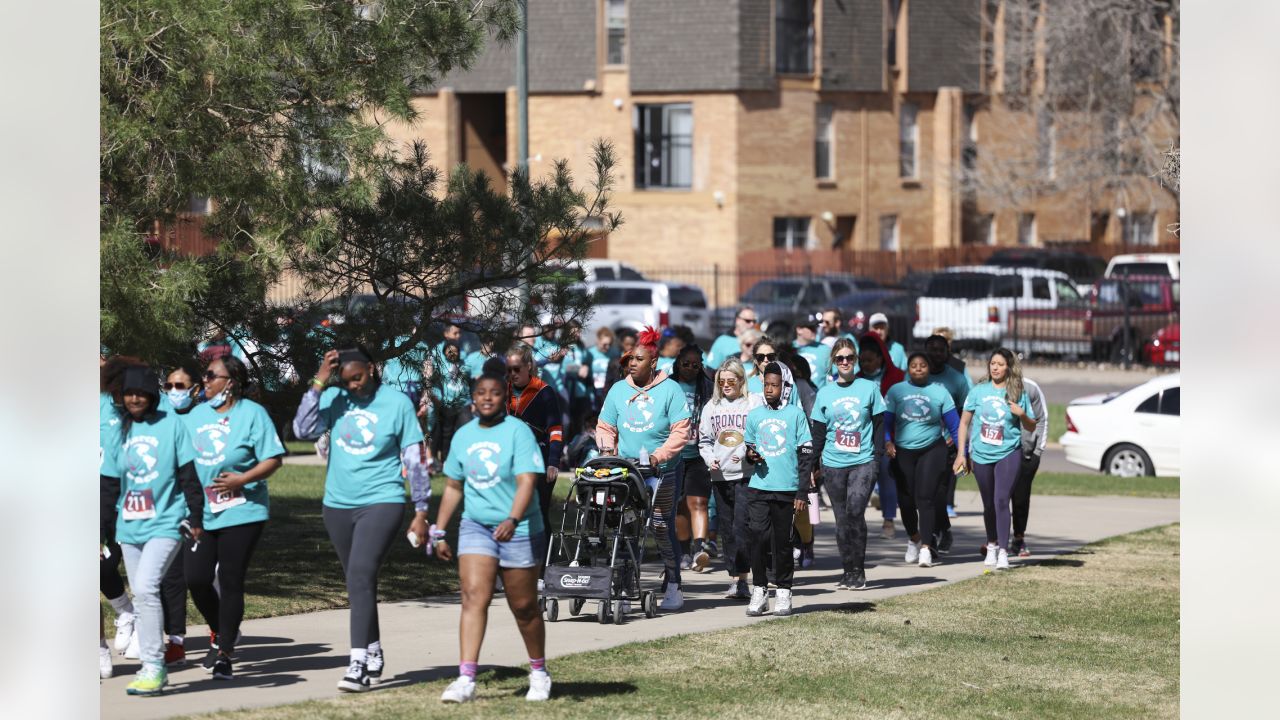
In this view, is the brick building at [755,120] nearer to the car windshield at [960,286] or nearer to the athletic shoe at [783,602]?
the car windshield at [960,286]

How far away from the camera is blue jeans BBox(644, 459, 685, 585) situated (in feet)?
41.2

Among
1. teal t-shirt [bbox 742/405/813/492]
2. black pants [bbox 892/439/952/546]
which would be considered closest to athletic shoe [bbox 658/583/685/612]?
teal t-shirt [bbox 742/405/813/492]

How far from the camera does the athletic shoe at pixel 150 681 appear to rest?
9.45 metres

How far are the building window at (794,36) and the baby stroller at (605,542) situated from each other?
37.9m

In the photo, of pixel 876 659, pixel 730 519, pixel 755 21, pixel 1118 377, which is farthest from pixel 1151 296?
pixel 876 659

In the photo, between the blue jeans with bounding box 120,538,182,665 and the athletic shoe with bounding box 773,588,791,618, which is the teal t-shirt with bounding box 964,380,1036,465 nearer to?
the athletic shoe with bounding box 773,588,791,618

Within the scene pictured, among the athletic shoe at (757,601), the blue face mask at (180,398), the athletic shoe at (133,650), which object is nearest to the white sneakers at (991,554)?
the athletic shoe at (757,601)

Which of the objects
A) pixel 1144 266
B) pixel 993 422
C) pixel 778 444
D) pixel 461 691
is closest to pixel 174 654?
pixel 461 691

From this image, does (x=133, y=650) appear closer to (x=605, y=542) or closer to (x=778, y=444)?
(x=605, y=542)

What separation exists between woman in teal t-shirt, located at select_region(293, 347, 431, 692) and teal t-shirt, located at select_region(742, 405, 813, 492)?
128 inches

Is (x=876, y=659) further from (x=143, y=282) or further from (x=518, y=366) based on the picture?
(x=143, y=282)

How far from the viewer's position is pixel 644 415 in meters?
12.7
